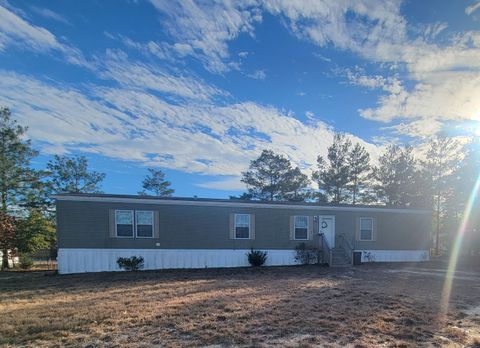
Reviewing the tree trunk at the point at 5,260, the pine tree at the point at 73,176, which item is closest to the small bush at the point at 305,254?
the tree trunk at the point at 5,260

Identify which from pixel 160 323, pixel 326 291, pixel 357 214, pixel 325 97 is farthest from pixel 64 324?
pixel 357 214

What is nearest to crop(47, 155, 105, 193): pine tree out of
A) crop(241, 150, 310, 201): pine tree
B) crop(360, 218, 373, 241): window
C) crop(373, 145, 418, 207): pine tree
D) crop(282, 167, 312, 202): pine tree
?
crop(241, 150, 310, 201): pine tree

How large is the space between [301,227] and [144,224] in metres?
7.56

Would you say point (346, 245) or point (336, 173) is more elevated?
point (336, 173)

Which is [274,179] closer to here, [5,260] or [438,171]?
[438,171]

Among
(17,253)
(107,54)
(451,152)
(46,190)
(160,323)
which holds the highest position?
(107,54)

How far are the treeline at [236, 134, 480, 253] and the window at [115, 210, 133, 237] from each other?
16.3 meters

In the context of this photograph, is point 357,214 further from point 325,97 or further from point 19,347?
point 19,347

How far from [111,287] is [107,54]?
7.71m

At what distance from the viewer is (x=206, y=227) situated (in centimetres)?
1445

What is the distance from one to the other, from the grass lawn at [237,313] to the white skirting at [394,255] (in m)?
6.55

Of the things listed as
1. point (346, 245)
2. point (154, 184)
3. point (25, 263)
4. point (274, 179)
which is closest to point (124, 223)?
point (25, 263)

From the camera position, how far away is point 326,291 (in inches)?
329

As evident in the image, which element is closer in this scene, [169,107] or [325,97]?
[325,97]
